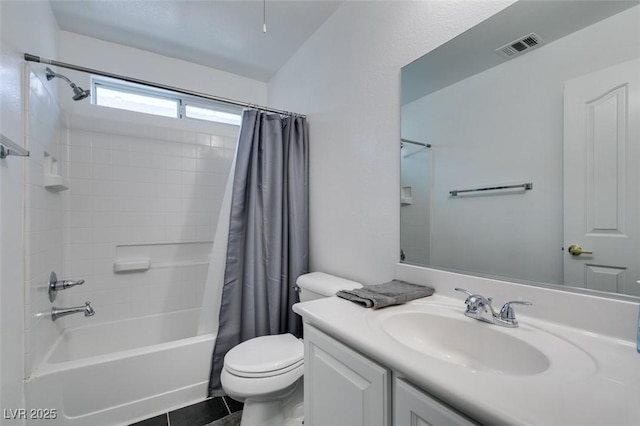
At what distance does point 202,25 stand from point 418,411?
2372 mm

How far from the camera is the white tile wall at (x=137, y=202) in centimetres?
197

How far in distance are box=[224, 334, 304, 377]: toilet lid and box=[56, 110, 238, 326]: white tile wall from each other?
120cm

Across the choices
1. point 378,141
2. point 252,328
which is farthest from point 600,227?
point 252,328

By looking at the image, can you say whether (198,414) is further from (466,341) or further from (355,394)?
(466,341)

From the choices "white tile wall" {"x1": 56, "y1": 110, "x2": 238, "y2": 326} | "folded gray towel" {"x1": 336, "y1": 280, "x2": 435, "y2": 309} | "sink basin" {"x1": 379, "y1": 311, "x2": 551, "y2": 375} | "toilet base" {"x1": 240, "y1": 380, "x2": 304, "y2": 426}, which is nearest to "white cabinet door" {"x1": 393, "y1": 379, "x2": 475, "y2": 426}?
"sink basin" {"x1": 379, "y1": 311, "x2": 551, "y2": 375}

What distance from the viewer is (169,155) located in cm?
229

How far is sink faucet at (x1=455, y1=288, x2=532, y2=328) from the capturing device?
79 cm

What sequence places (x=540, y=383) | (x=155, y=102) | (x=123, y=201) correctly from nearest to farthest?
(x=540, y=383) < (x=123, y=201) < (x=155, y=102)

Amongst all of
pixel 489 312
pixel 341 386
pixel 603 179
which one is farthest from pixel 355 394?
pixel 603 179

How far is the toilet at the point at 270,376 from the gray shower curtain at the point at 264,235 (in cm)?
28

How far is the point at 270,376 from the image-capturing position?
125 cm

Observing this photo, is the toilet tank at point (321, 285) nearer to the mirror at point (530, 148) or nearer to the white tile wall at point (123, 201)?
the mirror at point (530, 148)

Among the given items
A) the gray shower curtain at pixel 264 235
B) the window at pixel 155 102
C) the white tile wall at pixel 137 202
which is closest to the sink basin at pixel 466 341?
the gray shower curtain at pixel 264 235

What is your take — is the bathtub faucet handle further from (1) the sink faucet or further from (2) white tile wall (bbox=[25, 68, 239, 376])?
(1) the sink faucet
